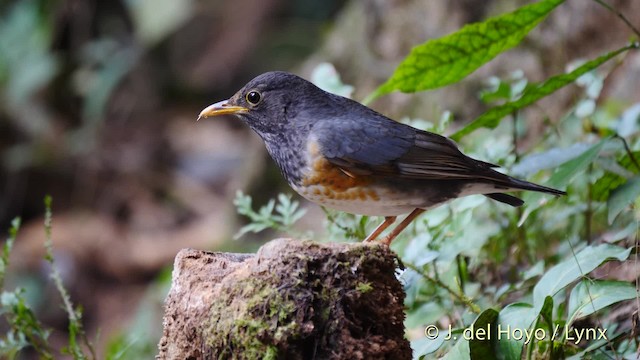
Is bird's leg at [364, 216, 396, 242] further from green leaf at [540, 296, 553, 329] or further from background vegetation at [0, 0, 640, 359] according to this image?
green leaf at [540, 296, 553, 329]

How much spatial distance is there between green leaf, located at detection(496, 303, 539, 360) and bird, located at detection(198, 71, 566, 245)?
63 cm

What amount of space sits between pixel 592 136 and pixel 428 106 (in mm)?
2039

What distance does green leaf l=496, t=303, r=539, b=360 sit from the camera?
3014 millimetres

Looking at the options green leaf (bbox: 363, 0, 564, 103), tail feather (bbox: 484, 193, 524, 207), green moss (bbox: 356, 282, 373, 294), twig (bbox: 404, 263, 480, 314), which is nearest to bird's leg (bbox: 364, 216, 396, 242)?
twig (bbox: 404, 263, 480, 314)

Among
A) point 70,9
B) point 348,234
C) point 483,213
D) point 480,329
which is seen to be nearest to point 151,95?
point 70,9

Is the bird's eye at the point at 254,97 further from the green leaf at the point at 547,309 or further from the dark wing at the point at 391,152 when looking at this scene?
the green leaf at the point at 547,309

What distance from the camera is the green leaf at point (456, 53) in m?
3.97

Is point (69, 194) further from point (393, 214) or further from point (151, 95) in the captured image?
point (393, 214)

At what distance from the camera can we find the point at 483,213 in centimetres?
500

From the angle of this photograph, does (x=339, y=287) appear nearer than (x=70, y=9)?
Yes

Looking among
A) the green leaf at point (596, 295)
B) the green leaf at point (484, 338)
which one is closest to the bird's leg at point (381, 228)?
the green leaf at point (484, 338)

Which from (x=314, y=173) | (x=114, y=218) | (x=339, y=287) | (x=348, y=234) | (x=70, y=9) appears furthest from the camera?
(x=70, y=9)

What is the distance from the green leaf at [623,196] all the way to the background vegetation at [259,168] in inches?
0.4

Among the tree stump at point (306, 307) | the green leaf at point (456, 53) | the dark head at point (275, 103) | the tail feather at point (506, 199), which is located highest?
the green leaf at point (456, 53)
